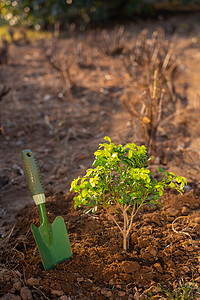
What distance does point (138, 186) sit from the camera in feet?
5.66

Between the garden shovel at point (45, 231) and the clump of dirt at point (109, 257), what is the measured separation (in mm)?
61

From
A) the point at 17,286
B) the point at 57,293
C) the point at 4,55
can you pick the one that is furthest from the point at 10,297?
the point at 4,55

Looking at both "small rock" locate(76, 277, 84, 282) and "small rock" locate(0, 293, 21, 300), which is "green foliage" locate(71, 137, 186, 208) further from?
"small rock" locate(0, 293, 21, 300)

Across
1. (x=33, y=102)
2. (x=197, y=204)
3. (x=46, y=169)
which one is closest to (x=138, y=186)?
(x=197, y=204)

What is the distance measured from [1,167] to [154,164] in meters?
1.41

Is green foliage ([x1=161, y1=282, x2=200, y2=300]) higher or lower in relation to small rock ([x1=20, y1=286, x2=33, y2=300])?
lower

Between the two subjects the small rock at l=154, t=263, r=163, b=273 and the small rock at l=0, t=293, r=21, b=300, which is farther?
the small rock at l=154, t=263, r=163, b=273

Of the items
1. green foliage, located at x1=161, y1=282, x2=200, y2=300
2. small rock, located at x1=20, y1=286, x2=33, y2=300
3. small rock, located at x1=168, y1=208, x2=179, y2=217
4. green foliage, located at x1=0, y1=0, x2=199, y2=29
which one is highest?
green foliage, located at x1=0, y1=0, x2=199, y2=29

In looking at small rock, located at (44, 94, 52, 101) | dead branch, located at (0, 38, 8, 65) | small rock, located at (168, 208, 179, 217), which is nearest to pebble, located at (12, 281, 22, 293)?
small rock, located at (168, 208, 179, 217)

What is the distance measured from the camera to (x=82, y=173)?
2896 millimetres

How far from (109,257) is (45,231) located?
1.29 feet

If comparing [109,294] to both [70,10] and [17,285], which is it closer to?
[17,285]

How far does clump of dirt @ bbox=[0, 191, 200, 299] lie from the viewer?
178 centimetres

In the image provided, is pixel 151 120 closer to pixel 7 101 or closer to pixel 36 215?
pixel 36 215
